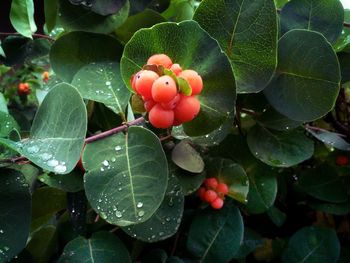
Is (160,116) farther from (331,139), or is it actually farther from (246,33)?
(331,139)

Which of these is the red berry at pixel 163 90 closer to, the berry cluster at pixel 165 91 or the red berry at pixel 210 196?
the berry cluster at pixel 165 91

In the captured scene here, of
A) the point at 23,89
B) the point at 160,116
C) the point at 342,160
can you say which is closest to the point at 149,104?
the point at 160,116

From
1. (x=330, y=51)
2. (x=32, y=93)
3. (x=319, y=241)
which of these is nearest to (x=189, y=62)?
(x=330, y=51)

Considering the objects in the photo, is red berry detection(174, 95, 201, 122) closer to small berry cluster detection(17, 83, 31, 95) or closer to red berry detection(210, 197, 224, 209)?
red berry detection(210, 197, 224, 209)

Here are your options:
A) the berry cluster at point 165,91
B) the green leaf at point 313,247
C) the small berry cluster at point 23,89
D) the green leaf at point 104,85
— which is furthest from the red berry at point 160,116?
the small berry cluster at point 23,89

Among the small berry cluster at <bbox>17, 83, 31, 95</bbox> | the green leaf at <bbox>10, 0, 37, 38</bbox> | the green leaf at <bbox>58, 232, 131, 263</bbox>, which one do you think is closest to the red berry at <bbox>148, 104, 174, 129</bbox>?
the green leaf at <bbox>58, 232, 131, 263</bbox>

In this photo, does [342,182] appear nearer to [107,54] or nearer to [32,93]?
[107,54]
